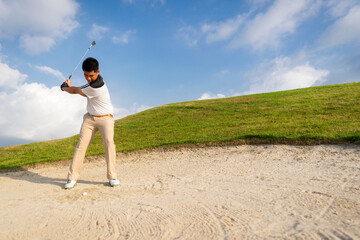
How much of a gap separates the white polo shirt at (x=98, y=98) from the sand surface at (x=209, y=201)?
80.1 inches

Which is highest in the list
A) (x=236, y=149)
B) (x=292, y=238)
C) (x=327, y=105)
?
(x=327, y=105)

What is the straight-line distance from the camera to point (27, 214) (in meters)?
4.76

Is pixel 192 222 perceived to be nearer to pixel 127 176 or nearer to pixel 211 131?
pixel 127 176

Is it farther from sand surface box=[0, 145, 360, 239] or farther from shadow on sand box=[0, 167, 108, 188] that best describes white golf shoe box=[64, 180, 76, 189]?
Answer: shadow on sand box=[0, 167, 108, 188]

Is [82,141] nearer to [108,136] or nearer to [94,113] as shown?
[108,136]

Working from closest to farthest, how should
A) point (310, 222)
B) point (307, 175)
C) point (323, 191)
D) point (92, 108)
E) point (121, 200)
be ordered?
point (310, 222)
point (323, 191)
point (121, 200)
point (307, 175)
point (92, 108)

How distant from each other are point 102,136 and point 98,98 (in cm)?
103

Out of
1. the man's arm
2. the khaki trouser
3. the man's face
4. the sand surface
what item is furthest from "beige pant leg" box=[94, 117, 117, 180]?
the man's face

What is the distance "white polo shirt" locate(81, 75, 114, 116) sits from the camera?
604cm

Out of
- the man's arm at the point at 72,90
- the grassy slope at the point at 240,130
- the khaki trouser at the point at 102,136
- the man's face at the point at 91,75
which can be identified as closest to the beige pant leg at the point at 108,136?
the khaki trouser at the point at 102,136

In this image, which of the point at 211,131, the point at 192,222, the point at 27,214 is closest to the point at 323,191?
the point at 192,222

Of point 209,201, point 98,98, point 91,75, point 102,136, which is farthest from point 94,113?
point 209,201

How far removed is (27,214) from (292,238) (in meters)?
4.78

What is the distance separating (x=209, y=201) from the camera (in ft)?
15.1
